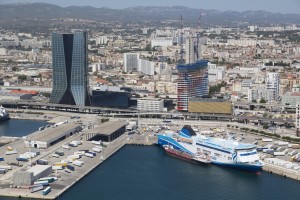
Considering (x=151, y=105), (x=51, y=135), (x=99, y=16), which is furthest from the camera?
(x=99, y=16)

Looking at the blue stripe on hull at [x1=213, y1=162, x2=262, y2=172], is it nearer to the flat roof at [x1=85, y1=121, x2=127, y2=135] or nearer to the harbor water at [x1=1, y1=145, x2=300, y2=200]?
the harbor water at [x1=1, y1=145, x2=300, y2=200]

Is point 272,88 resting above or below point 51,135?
above

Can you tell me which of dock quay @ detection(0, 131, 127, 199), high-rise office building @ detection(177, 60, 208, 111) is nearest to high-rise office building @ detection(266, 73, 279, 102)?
high-rise office building @ detection(177, 60, 208, 111)

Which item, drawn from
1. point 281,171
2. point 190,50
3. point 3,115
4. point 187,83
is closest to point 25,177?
point 281,171

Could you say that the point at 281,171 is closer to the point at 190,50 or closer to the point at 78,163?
the point at 78,163

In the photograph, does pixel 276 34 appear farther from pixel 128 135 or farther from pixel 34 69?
pixel 128 135

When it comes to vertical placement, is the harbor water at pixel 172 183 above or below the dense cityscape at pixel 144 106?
below

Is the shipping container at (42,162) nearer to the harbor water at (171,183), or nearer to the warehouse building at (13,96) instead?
the harbor water at (171,183)

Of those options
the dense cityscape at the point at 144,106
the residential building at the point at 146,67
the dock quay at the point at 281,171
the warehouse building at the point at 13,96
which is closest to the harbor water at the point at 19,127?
the dense cityscape at the point at 144,106
